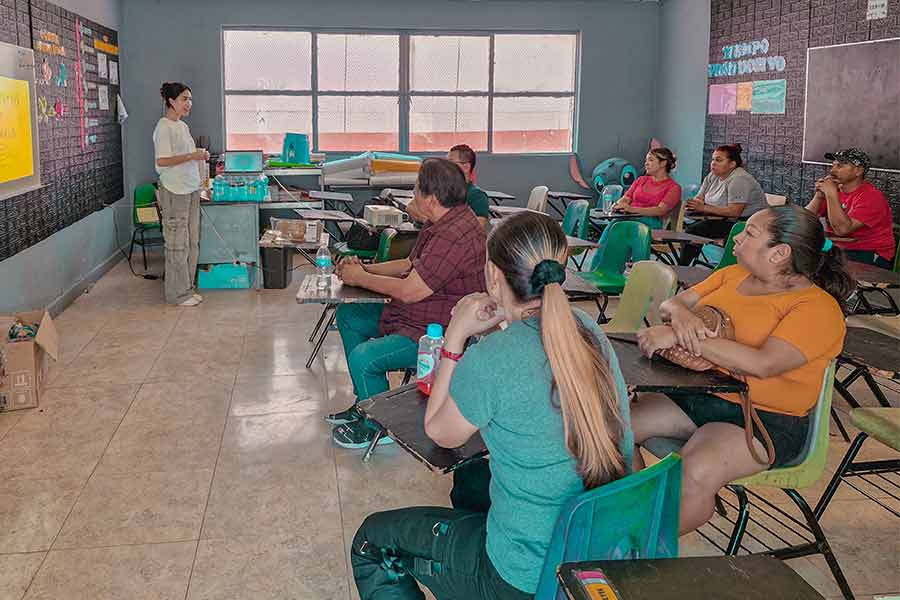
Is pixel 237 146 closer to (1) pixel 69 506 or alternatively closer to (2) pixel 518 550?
(1) pixel 69 506

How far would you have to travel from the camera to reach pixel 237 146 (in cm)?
934

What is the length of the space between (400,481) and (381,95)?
677cm

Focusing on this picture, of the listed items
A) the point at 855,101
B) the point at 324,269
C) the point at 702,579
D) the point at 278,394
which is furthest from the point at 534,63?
the point at 702,579

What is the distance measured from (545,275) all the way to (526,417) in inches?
11.8

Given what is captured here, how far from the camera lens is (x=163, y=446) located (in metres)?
3.78

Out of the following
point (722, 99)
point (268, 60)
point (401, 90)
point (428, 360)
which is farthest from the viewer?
point (401, 90)

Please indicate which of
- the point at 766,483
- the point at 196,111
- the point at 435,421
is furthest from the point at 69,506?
the point at 196,111

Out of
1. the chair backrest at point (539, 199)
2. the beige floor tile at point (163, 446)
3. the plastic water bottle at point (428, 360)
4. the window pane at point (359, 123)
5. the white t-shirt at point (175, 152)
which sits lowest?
the beige floor tile at point (163, 446)

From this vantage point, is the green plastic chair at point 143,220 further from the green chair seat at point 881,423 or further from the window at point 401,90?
the green chair seat at point 881,423

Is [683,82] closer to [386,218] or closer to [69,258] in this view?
[386,218]

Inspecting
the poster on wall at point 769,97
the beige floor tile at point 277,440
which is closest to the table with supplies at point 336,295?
the beige floor tile at point 277,440

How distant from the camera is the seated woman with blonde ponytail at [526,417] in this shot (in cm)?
171

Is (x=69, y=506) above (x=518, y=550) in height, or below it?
below

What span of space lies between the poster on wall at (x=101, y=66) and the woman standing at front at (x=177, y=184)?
160 cm
